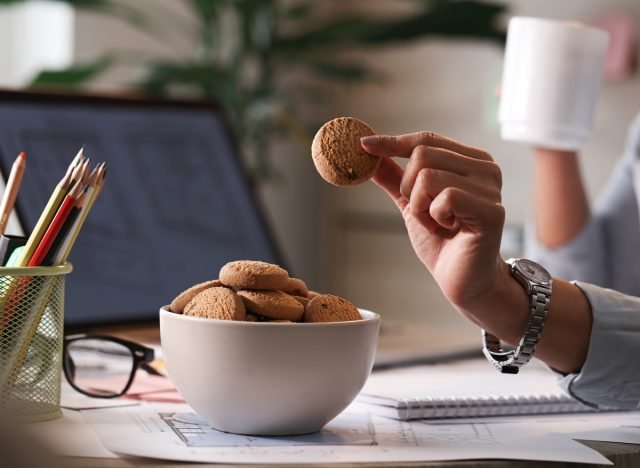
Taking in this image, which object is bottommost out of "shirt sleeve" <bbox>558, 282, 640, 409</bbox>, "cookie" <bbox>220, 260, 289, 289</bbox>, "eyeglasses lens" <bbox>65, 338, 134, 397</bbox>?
"eyeglasses lens" <bbox>65, 338, 134, 397</bbox>

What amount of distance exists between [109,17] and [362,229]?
104cm

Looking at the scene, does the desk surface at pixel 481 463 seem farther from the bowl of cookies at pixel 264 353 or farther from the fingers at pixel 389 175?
the fingers at pixel 389 175

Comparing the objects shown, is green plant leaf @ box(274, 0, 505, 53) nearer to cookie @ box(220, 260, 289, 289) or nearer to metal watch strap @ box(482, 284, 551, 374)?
metal watch strap @ box(482, 284, 551, 374)

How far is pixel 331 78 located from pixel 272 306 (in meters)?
2.07

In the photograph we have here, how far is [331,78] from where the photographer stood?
2648 mm

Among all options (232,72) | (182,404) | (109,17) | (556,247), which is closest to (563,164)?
(556,247)

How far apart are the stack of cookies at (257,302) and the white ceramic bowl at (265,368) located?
13mm

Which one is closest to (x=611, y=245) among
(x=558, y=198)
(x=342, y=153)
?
(x=558, y=198)

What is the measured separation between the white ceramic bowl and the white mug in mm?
500

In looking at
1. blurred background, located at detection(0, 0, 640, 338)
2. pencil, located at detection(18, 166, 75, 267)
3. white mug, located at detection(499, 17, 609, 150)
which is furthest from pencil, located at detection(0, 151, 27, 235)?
blurred background, located at detection(0, 0, 640, 338)

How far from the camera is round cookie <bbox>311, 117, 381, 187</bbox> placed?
678mm

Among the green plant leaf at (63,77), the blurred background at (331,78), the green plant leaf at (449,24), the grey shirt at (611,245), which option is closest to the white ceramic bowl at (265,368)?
the grey shirt at (611,245)

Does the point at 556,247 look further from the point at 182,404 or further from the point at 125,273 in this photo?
the point at 182,404

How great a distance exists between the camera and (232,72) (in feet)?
7.72
